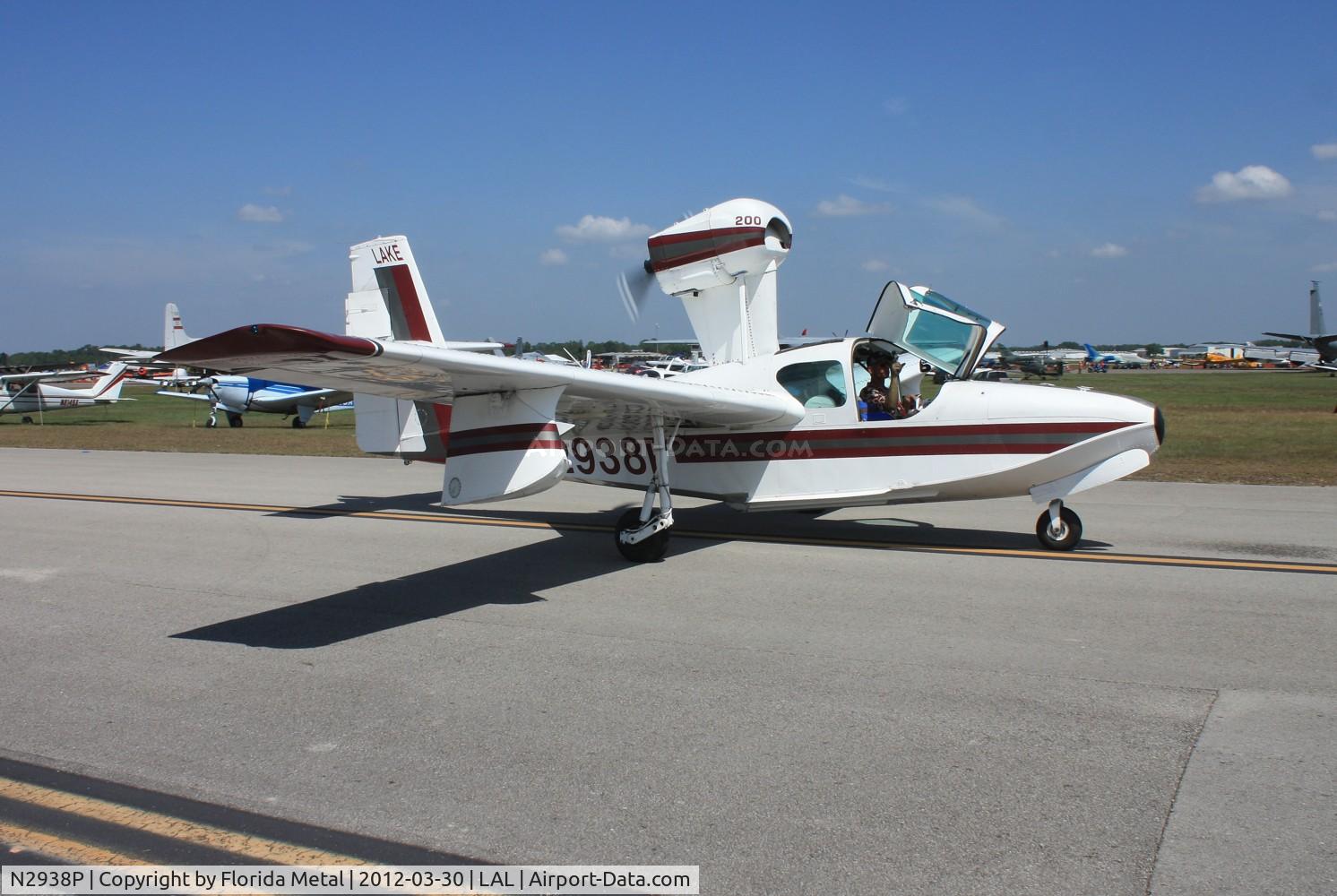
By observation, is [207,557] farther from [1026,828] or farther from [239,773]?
[1026,828]

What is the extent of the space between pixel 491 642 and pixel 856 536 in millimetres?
4968

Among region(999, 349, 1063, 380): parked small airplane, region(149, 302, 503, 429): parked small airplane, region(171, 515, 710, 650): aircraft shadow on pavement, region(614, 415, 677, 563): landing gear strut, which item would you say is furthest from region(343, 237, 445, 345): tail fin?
region(999, 349, 1063, 380): parked small airplane

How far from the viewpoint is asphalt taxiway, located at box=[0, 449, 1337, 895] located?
400cm

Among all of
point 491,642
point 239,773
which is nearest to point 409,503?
point 491,642

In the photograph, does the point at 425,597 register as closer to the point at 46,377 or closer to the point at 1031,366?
the point at 46,377

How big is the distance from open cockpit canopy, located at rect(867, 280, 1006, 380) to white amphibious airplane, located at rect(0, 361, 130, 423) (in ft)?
125

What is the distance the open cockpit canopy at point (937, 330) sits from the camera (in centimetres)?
991

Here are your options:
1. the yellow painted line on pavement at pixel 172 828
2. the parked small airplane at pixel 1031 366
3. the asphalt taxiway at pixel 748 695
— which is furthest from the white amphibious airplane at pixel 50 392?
the parked small airplane at pixel 1031 366

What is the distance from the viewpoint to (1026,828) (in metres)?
4.00

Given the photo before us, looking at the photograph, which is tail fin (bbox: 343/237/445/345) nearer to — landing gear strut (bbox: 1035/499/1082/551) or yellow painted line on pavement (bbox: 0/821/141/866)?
landing gear strut (bbox: 1035/499/1082/551)

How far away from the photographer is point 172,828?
4.23 m

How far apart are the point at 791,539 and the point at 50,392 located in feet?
132

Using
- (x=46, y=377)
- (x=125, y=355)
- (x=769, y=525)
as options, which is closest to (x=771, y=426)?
(x=769, y=525)
